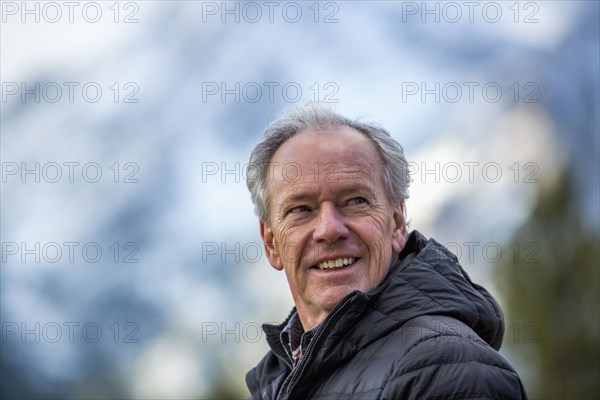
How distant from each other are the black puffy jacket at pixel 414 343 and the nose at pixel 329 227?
0.72ft

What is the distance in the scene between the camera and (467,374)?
2.24m

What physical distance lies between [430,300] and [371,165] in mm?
639

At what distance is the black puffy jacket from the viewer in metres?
2.27

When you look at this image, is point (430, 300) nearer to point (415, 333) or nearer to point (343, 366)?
point (415, 333)

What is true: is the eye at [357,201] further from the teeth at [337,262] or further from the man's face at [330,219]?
the teeth at [337,262]

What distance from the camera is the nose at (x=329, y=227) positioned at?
2.81m

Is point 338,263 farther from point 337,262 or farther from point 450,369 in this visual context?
point 450,369

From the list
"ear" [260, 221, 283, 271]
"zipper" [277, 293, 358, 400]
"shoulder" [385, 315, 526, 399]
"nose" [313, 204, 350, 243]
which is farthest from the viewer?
"ear" [260, 221, 283, 271]

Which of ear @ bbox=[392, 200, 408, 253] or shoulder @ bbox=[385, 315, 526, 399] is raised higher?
ear @ bbox=[392, 200, 408, 253]

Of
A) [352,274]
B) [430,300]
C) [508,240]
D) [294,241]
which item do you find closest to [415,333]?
[430,300]

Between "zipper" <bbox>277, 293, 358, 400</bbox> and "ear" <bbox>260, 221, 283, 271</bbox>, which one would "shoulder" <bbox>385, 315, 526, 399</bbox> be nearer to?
"zipper" <bbox>277, 293, 358, 400</bbox>

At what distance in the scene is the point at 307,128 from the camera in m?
3.06

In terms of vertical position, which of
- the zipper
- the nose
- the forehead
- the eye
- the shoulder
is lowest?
the shoulder

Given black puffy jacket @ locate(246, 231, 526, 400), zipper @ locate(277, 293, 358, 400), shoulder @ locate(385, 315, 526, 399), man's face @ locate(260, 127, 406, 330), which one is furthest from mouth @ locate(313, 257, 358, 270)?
shoulder @ locate(385, 315, 526, 399)
